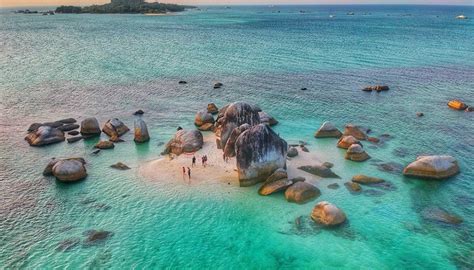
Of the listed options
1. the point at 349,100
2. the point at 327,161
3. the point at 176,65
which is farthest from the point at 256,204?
the point at 176,65

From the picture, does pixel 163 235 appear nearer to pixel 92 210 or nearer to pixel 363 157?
pixel 92 210

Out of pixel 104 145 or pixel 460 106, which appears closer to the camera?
pixel 104 145

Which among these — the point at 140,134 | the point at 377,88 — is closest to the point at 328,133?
the point at 140,134

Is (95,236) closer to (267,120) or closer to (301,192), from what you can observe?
(301,192)

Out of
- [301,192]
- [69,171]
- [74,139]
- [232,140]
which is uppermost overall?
[232,140]

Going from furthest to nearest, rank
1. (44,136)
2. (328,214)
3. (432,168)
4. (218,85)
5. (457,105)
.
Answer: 1. (218,85)
2. (457,105)
3. (44,136)
4. (432,168)
5. (328,214)

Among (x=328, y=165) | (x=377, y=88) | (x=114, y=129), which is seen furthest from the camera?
(x=377, y=88)

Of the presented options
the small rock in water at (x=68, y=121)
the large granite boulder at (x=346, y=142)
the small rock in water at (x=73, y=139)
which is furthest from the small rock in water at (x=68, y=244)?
the large granite boulder at (x=346, y=142)

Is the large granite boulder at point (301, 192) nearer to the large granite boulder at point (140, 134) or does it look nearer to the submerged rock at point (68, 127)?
the large granite boulder at point (140, 134)
